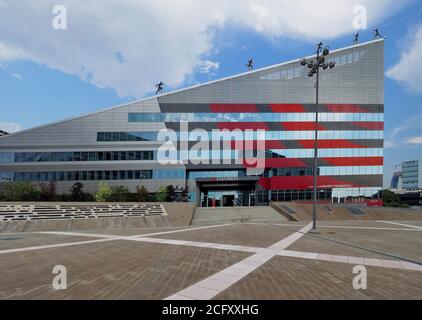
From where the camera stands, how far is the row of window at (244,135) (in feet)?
163

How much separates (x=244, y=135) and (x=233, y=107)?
6028 millimetres

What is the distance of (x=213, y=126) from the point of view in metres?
50.1

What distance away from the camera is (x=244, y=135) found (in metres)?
50.1

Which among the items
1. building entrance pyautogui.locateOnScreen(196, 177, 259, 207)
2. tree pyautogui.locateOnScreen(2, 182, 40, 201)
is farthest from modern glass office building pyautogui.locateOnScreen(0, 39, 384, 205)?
tree pyautogui.locateOnScreen(2, 182, 40, 201)

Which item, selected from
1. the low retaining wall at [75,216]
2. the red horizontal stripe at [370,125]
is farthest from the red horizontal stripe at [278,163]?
the low retaining wall at [75,216]

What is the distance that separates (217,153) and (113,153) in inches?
764

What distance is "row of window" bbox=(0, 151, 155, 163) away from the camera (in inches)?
1932

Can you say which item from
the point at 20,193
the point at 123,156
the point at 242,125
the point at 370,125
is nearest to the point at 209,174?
the point at 242,125

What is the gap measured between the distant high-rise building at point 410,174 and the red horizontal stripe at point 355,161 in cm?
15465

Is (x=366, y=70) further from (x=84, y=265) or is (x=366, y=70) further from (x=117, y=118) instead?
(x=84, y=265)
